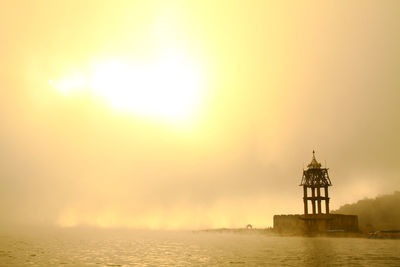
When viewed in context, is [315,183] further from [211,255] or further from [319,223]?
[211,255]

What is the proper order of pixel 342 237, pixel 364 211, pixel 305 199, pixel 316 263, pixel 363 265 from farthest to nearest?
pixel 364 211 < pixel 305 199 < pixel 342 237 < pixel 316 263 < pixel 363 265

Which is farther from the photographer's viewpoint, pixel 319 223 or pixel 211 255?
pixel 319 223

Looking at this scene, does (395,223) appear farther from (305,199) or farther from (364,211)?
(305,199)

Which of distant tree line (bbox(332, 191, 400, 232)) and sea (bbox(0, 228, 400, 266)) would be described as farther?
distant tree line (bbox(332, 191, 400, 232))

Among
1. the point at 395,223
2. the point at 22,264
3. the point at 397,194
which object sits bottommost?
the point at 22,264

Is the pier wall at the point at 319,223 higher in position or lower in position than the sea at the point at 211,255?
higher

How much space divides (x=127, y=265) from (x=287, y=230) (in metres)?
85.7

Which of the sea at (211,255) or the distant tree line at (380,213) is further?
the distant tree line at (380,213)

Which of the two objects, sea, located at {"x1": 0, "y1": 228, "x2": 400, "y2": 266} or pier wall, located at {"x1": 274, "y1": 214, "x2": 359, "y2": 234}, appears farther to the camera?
pier wall, located at {"x1": 274, "y1": 214, "x2": 359, "y2": 234}

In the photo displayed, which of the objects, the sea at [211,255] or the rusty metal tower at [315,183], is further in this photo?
the rusty metal tower at [315,183]

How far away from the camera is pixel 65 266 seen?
42.3 meters

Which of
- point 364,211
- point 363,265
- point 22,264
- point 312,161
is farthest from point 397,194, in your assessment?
point 22,264

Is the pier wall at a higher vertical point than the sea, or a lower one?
higher

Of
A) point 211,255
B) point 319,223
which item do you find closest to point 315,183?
point 319,223
